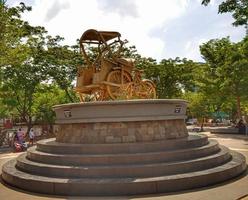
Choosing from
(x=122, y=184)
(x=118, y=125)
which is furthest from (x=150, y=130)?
(x=122, y=184)

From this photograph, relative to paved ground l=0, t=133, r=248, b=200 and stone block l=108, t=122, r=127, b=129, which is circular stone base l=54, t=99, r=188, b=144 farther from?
paved ground l=0, t=133, r=248, b=200

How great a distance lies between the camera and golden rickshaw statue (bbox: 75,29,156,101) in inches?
508

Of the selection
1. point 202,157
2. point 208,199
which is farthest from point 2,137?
point 208,199

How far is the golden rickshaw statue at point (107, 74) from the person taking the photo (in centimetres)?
1291

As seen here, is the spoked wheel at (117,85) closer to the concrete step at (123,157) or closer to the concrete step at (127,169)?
the concrete step at (123,157)

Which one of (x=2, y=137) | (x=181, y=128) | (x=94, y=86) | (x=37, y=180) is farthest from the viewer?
(x=2, y=137)

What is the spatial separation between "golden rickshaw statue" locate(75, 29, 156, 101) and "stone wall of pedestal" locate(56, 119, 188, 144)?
262 centimetres

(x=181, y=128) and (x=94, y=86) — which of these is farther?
(x=94, y=86)

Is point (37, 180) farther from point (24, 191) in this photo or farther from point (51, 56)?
point (51, 56)

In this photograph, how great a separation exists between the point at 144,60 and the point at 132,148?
25.3 m

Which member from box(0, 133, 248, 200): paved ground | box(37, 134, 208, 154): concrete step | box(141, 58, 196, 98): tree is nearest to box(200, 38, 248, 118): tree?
box(141, 58, 196, 98): tree

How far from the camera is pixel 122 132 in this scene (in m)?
10.1

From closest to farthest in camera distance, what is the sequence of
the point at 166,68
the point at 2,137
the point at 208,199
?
the point at 208,199 → the point at 2,137 → the point at 166,68

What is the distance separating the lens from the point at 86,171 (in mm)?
8523
